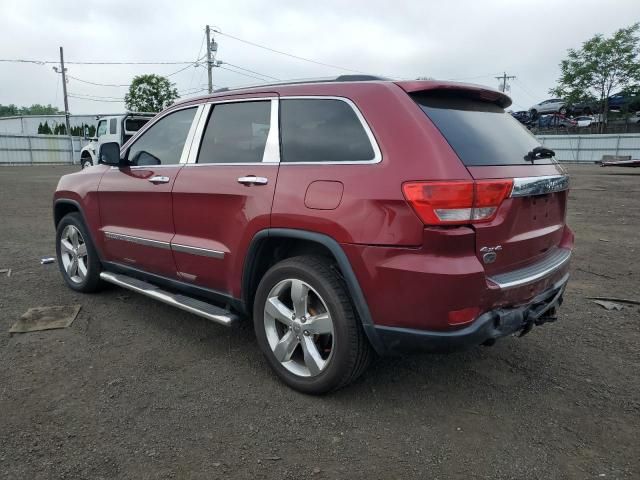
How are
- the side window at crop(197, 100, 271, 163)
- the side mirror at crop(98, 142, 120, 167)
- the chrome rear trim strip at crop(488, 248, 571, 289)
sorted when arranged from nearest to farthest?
the chrome rear trim strip at crop(488, 248, 571, 289), the side window at crop(197, 100, 271, 163), the side mirror at crop(98, 142, 120, 167)

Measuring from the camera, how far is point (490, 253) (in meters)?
2.52

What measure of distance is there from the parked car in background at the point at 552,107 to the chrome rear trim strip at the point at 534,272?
39.6 meters

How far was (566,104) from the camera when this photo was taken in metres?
40.2

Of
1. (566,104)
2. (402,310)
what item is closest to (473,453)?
(402,310)

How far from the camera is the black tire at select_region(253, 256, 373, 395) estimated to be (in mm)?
2689

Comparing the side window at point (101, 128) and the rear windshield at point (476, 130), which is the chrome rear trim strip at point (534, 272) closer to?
the rear windshield at point (476, 130)

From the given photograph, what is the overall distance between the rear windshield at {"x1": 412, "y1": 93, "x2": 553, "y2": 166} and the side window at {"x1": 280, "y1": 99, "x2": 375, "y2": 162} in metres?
0.38

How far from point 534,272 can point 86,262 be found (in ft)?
13.1

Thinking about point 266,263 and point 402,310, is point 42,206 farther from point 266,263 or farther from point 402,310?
point 402,310

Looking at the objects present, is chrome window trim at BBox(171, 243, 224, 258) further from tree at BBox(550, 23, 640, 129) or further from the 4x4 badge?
tree at BBox(550, 23, 640, 129)

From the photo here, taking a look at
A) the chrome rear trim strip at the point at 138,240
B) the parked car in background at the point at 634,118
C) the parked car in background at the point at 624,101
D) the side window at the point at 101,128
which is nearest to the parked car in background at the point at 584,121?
the parked car in background at the point at 634,118

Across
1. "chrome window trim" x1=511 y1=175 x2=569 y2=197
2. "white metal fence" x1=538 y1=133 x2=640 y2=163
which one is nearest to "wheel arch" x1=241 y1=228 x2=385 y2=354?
"chrome window trim" x1=511 y1=175 x2=569 y2=197

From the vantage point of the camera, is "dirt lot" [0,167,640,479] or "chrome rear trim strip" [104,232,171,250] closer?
"dirt lot" [0,167,640,479]

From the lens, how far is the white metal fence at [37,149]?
110 feet
